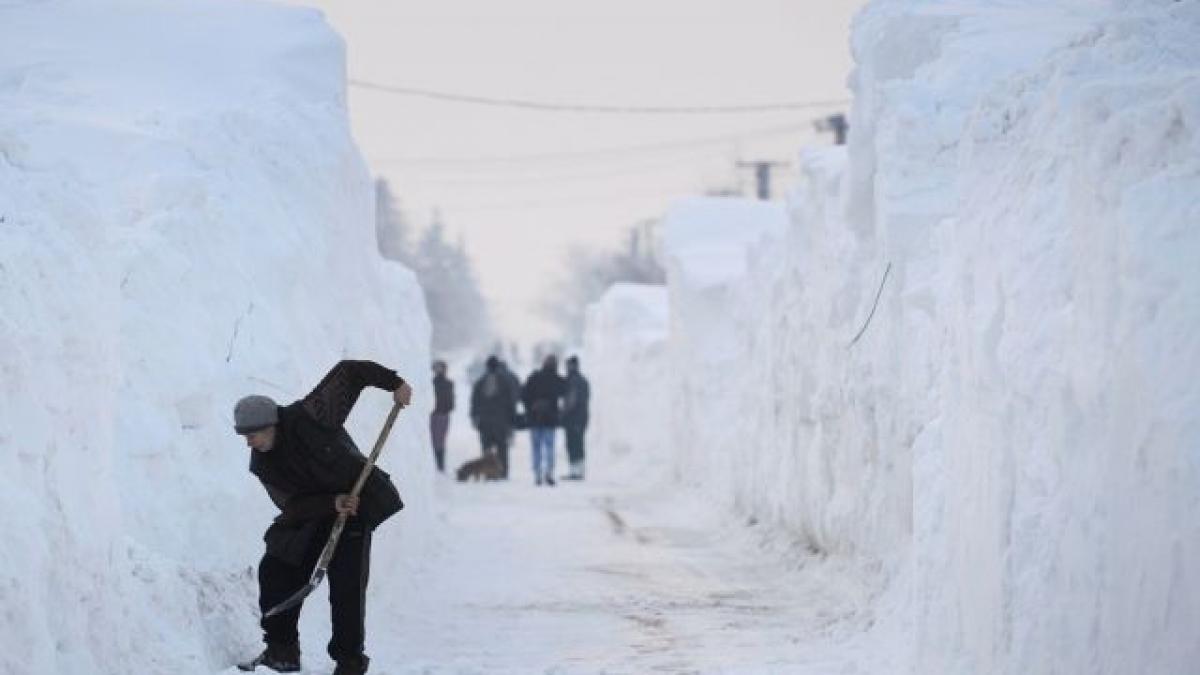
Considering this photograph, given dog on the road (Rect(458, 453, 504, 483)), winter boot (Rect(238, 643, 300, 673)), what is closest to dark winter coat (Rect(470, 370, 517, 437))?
dog on the road (Rect(458, 453, 504, 483))

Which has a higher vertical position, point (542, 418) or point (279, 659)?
point (279, 659)

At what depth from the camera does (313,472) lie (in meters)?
9.29

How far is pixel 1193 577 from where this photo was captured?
589 cm

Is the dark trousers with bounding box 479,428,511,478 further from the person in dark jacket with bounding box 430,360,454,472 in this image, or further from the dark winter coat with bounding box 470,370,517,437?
the person in dark jacket with bounding box 430,360,454,472

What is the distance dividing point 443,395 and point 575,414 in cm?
207

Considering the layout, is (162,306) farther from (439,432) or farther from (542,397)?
(439,432)

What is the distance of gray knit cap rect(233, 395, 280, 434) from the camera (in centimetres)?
905

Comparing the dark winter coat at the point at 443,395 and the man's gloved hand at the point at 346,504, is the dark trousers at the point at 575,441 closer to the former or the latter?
the dark winter coat at the point at 443,395

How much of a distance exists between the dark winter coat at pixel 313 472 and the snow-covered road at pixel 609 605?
1099 millimetres

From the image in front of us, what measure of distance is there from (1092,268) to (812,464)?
32.6 ft

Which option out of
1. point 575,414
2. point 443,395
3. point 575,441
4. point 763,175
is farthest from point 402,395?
point 763,175

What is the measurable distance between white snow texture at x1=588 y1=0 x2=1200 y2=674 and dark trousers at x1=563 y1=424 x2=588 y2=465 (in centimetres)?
1298

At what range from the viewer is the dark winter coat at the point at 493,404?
97.2 feet

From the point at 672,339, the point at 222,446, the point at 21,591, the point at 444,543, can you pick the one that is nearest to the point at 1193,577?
the point at 21,591
